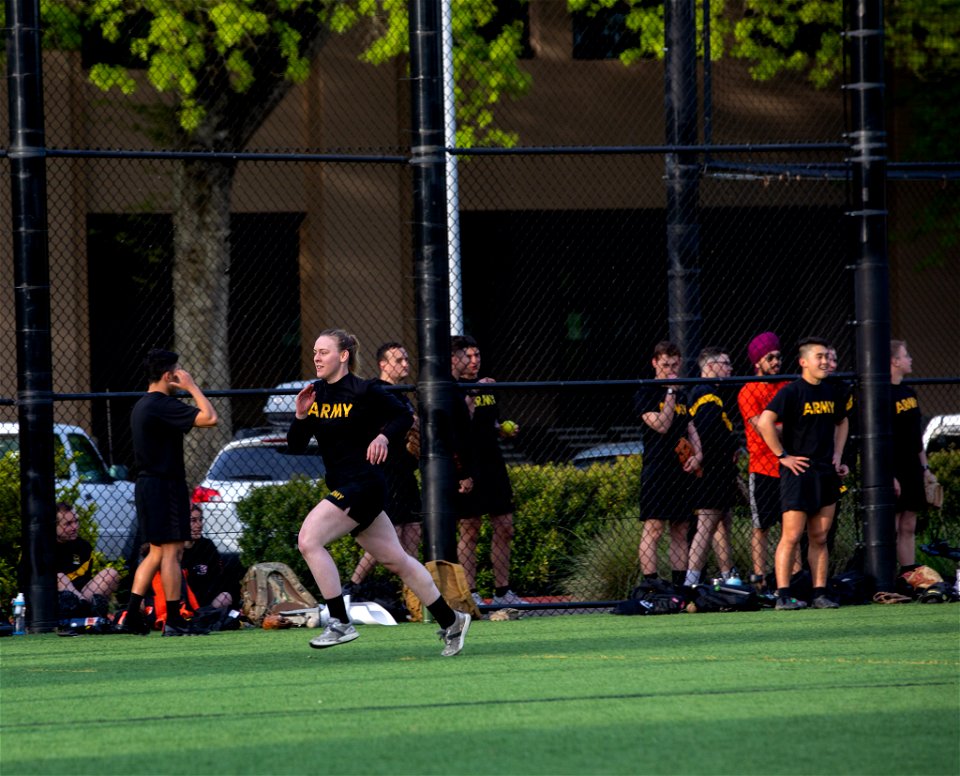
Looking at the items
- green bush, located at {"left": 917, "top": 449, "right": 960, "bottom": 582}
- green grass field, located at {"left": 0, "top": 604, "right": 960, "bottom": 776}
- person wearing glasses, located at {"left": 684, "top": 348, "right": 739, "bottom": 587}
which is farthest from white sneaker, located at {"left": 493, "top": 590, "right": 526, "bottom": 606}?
green bush, located at {"left": 917, "top": 449, "right": 960, "bottom": 582}

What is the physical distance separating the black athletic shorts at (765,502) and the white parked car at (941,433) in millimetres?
5643

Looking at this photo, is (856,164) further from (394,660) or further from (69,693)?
(69,693)

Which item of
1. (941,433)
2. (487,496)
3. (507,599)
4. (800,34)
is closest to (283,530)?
(487,496)

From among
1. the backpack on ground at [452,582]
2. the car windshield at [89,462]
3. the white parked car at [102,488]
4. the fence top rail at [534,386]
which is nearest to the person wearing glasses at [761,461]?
the fence top rail at [534,386]

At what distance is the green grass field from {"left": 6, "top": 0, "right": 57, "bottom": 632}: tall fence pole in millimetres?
862

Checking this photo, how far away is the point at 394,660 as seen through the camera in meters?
8.67

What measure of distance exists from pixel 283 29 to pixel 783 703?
13.6 metres

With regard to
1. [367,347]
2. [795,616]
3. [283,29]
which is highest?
[283,29]

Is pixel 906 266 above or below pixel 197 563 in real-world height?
above

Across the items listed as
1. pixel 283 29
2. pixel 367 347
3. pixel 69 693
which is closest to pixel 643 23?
pixel 283 29

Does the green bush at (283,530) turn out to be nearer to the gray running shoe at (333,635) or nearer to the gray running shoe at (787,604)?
the gray running shoe at (787,604)

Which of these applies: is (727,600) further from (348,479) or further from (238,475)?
(238,475)

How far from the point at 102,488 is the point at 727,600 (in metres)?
6.39

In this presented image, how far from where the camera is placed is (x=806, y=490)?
11.2 meters
